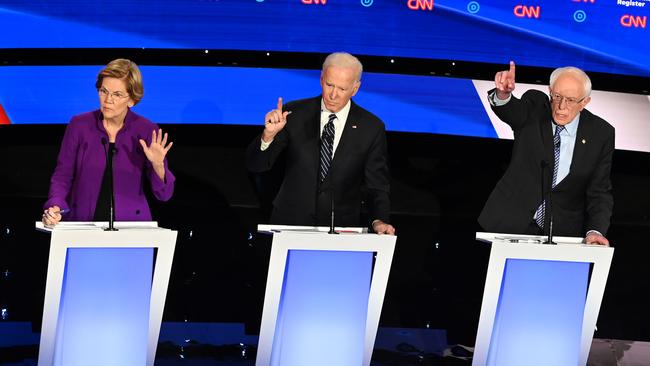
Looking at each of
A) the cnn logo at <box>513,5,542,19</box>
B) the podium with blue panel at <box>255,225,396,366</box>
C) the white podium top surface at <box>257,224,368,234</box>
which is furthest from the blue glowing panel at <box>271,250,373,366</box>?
the cnn logo at <box>513,5,542,19</box>

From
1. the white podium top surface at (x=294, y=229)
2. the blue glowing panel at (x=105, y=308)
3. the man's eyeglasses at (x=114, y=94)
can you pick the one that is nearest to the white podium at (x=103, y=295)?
the blue glowing panel at (x=105, y=308)

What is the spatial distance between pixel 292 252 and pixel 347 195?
0.84 metres

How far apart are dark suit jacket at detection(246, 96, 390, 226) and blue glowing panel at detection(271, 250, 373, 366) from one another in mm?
665

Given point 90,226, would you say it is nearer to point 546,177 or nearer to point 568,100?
point 546,177

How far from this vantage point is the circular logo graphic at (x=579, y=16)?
6426 millimetres

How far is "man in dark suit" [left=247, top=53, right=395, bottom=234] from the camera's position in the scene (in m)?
3.94

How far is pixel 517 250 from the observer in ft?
10.7

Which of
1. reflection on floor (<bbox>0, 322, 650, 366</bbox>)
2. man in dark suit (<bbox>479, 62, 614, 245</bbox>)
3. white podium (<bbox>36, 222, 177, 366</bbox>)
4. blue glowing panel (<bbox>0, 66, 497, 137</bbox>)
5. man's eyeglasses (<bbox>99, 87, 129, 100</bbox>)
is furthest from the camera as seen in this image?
blue glowing panel (<bbox>0, 66, 497, 137</bbox>)

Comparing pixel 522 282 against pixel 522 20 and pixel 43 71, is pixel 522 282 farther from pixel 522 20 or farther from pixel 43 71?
pixel 43 71

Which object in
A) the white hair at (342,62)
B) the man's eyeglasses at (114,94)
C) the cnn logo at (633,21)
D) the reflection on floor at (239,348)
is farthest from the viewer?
the cnn logo at (633,21)

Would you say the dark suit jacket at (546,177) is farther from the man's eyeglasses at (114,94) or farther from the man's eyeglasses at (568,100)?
the man's eyeglasses at (114,94)

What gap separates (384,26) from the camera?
21.0ft

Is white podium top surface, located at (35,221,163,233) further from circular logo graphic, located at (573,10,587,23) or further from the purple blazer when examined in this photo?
circular logo graphic, located at (573,10,587,23)

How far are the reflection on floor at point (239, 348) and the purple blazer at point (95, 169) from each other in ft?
2.56
